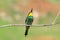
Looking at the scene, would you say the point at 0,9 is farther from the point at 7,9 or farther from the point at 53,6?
the point at 53,6

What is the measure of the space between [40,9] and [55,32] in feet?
10.5

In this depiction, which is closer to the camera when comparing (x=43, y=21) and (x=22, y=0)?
(x=43, y=21)

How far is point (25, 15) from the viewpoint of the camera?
1141 centimetres

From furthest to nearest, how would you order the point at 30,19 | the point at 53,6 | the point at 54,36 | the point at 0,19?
the point at 53,6 < the point at 0,19 < the point at 54,36 < the point at 30,19

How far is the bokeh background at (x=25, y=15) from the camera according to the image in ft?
32.0

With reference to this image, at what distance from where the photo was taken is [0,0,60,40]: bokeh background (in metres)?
9.75

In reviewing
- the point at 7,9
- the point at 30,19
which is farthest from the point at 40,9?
the point at 30,19

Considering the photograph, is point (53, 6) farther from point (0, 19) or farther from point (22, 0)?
point (0, 19)

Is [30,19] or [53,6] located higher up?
[30,19]

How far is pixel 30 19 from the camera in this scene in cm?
595

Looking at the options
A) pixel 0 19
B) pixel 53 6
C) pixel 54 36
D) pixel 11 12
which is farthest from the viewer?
pixel 53 6

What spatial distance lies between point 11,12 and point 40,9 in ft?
6.24

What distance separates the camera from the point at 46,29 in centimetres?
1023

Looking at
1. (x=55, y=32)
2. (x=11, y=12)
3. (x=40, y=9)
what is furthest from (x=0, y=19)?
(x=40, y=9)
